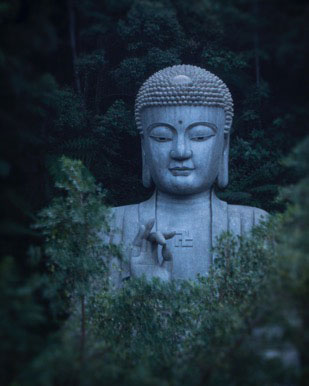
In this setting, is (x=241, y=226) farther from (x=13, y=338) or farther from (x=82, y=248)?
(x=13, y=338)

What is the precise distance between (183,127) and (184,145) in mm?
160

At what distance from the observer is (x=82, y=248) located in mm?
5816

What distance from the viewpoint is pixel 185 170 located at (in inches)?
288

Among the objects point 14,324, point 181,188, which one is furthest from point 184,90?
point 14,324

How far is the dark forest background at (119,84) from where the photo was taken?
4379 millimetres

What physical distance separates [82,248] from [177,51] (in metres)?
3.72

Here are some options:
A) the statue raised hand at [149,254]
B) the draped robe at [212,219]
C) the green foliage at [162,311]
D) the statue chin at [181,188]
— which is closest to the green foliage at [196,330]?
the green foliage at [162,311]

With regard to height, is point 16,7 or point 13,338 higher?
point 16,7

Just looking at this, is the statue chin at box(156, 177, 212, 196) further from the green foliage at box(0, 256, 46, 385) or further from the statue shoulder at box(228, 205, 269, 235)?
the green foliage at box(0, 256, 46, 385)

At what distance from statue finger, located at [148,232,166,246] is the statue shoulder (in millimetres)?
745

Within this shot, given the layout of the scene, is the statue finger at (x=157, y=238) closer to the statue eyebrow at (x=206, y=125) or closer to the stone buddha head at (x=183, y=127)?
the stone buddha head at (x=183, y=127)

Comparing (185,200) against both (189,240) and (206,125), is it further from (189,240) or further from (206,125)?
(206,125)

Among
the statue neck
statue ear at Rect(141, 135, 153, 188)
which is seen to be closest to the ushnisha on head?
statue ear at Rect(141, 135, 153, 188)

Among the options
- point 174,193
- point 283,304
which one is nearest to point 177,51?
point 174,193
